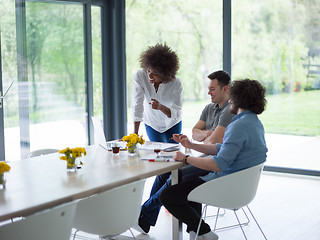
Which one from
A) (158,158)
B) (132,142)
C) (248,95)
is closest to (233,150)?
(248,95)

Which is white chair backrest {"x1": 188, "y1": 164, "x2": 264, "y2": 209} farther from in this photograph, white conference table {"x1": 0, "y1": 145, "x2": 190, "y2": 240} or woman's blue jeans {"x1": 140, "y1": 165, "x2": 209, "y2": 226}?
woman's blue jeans {"x1": 140, "y1": 165, "x2": 209, "y2": 226}

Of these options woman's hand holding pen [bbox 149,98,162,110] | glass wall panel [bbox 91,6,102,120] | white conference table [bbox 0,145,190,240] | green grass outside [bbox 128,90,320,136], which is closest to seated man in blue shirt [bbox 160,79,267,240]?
white conference table [bbox 0,145,190,240]

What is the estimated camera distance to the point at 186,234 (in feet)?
12.6

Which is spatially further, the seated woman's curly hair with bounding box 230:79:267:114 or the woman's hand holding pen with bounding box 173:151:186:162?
the woman's hand holding pen with bounding box 173:151:186:162

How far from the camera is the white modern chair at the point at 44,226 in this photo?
7.03 feet

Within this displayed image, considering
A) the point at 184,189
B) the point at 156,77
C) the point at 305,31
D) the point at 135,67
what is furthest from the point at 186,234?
the point at 135,67

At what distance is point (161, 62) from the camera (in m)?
4.24

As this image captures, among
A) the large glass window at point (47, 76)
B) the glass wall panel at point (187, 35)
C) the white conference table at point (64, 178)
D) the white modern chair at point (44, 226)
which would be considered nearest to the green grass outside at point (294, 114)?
the glass wall panel at point (187, 35)

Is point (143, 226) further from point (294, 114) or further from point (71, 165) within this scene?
point (294, 114)

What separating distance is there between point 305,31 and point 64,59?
2931mm

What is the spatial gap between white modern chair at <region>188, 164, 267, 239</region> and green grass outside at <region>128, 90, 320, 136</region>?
279 centimetres

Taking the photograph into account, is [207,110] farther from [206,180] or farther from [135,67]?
[135,67]

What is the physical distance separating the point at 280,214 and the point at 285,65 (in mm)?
2085

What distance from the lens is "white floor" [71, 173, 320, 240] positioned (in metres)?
3.82
